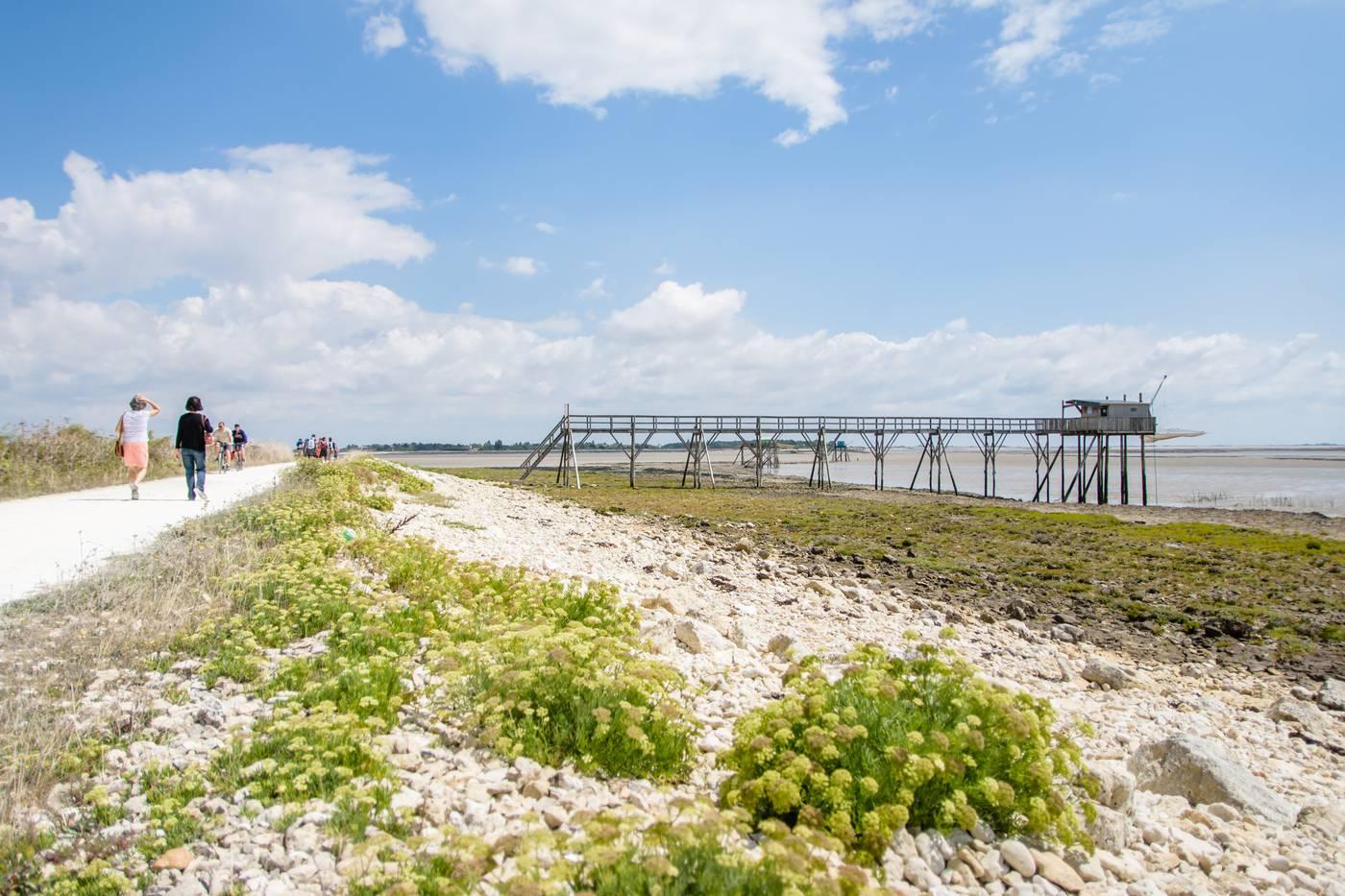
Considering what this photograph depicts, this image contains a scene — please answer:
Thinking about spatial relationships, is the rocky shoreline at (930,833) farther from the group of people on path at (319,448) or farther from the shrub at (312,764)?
the group of people on path at (319,448)

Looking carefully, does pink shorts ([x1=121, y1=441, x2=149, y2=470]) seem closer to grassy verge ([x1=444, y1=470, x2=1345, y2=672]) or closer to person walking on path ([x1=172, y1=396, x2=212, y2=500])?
person walking on path ([x1=172, y1=396, x2=212, y2=500])

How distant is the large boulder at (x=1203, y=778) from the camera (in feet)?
19.2

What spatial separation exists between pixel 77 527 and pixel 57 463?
10.0m

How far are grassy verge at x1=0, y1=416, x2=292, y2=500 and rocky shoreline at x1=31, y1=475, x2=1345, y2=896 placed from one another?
14.7 m

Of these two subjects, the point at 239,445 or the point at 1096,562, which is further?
the point at 239,445

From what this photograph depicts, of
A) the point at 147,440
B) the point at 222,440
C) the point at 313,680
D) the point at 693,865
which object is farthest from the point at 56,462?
the point at 693,865

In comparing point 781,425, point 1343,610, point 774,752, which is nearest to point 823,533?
point 1343,610

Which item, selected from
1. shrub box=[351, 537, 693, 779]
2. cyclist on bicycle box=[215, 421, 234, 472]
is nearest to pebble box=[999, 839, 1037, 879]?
shrub box=[351, 537, 693, 779]

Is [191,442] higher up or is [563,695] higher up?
[191,442]

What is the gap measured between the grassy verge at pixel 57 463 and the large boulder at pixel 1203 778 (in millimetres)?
19723

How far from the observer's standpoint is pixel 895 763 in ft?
14.7

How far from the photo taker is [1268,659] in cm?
1169

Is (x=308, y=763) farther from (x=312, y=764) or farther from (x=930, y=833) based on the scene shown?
(x=930, y=833)

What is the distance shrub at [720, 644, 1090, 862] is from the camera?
167 inches
